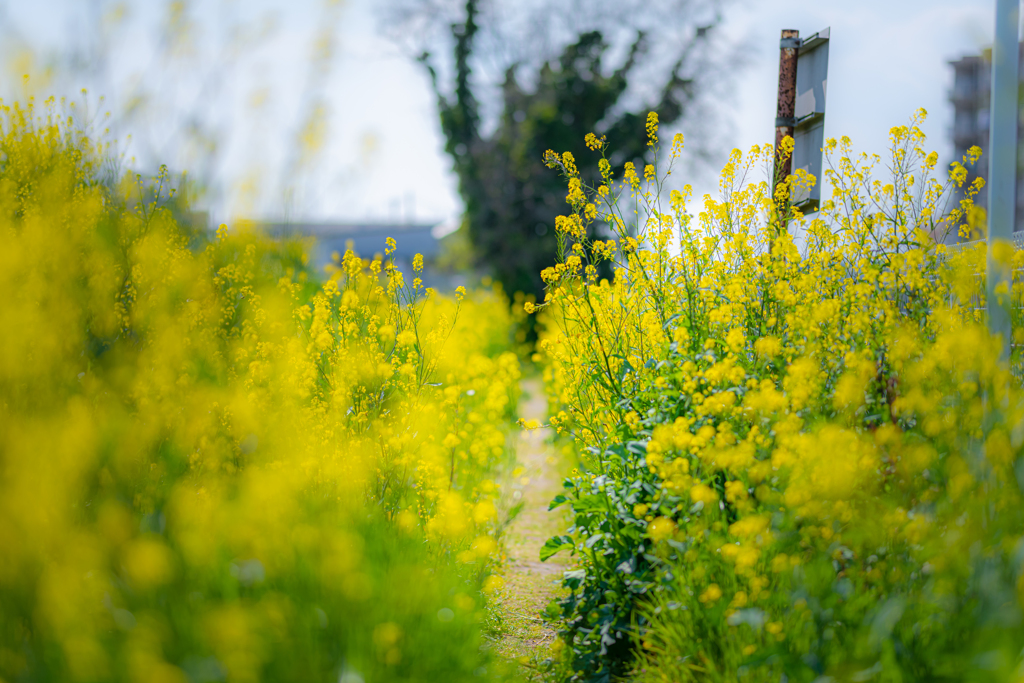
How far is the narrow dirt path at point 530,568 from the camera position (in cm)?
335

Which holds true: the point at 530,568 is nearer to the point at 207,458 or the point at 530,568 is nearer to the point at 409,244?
the point at 207,458

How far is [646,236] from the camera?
11.6ft

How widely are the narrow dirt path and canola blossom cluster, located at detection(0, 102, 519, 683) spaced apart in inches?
10.2

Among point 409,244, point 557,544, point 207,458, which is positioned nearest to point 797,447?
point 557,544

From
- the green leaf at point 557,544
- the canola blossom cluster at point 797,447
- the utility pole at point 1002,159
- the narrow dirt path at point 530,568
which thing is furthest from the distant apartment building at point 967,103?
the green leaf at point 557,544

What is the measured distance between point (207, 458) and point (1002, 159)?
345 cm

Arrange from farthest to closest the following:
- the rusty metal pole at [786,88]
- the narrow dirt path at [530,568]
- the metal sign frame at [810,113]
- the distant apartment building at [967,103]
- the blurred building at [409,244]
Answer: the distant apartment building at [967,103], the blurred building at [409,244], the rusty metal pole at [786,88], the metal sign frame at [810,113], the narrow dirt path at [530,568]

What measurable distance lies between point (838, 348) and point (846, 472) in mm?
704

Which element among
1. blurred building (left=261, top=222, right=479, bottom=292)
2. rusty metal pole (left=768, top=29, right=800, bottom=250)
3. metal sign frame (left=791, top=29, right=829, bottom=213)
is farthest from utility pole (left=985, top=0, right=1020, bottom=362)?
blurred building (left=261, top=222, right=479, bottom=292)

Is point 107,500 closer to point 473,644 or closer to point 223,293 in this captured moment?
point 473,644

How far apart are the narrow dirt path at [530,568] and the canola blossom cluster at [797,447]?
0.38 metres

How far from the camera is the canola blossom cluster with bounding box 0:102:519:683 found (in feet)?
6.28

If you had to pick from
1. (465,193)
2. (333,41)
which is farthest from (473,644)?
(465,193)

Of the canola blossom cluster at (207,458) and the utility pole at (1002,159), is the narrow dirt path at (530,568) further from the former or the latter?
the utility pole at (1002,159)
